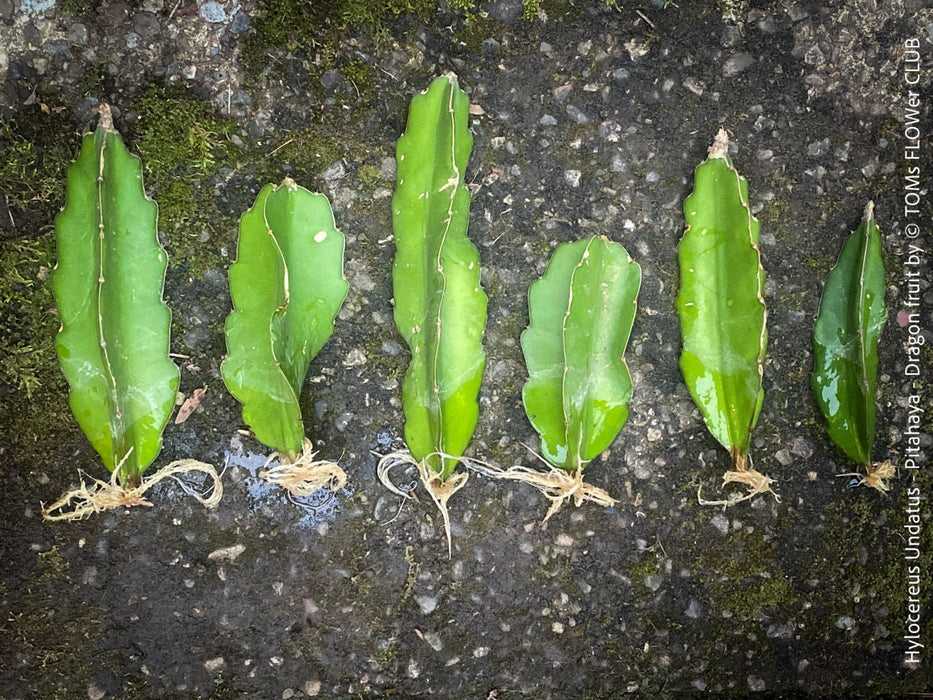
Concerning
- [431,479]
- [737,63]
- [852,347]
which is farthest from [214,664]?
[737,63]

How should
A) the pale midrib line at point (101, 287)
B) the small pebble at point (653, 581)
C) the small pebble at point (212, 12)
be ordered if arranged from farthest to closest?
the small pebble at point (653, 581), the small pebble at point (212, 12), the pale midrib line at point (101, 287)

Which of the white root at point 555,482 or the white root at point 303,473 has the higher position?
the white root at point 303,473

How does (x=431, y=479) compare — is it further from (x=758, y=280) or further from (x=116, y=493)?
(x=758, y=280)

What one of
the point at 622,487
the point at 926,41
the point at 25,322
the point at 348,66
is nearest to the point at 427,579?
the point at 622,487

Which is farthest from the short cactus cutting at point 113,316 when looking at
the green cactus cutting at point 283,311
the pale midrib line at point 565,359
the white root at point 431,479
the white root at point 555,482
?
the pale midrib line at point 565,359

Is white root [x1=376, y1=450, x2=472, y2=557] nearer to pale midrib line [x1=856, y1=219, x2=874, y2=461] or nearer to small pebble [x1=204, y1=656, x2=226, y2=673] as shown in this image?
small pebble [x1=204, y1=656, x2=226, y2=673]

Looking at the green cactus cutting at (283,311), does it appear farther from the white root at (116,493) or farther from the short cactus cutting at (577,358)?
the short cactus cutting at (577,358)
